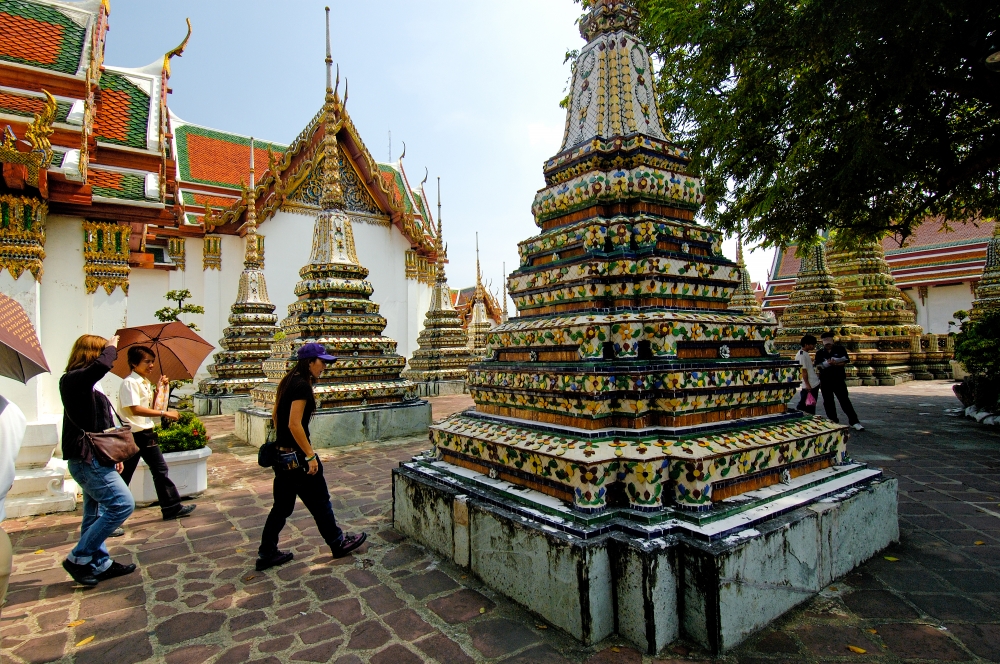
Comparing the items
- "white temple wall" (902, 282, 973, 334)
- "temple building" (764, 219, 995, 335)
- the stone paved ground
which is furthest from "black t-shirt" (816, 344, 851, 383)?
"white temple wall" (902, 282, 973, 334)

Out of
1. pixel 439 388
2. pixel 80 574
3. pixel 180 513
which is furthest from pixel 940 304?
pixel 80 574

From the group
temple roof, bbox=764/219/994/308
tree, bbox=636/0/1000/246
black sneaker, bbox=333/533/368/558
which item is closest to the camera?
black sneaker, bbox=333/533/368/558

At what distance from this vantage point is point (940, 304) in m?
23.2

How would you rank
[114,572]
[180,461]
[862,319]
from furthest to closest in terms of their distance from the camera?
[862,319], [180,461], [114,572]

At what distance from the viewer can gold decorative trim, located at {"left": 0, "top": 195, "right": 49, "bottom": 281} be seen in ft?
17.7

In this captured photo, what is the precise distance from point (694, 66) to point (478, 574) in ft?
28.5

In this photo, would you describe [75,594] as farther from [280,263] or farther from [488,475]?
[280,263]

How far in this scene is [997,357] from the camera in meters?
7.66

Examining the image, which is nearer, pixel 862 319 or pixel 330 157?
pixel 330 157

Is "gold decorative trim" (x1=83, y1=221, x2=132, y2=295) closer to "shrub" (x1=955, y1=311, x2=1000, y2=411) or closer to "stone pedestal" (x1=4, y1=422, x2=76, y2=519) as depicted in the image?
"stone pedestal" (x1=4, y1=422, x2=76, y2=519)

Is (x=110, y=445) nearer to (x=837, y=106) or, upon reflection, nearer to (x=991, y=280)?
(x=837, y=106)

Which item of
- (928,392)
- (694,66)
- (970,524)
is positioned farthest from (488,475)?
(928,392)

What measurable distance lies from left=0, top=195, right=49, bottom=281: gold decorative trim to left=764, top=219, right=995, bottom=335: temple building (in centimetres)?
2257

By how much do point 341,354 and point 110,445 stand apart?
457 cm
